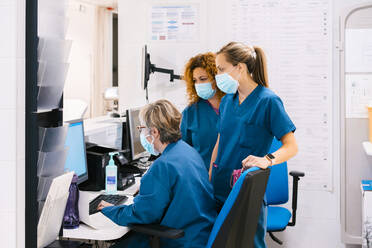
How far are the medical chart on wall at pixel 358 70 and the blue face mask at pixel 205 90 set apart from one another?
1103 millimetres

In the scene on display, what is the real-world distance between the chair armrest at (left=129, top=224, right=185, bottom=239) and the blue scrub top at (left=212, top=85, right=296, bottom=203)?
587 mm

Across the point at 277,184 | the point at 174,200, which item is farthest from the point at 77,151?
the point at 277,184

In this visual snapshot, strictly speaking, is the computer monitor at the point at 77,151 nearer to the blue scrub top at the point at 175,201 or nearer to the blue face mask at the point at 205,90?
the blue scrub top at the point at 175,201

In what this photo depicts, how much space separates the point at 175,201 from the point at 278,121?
0.67 m

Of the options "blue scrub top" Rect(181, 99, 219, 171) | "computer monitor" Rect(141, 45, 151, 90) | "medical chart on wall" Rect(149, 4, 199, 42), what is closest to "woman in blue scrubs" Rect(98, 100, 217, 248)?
"blue scrub top" Rect(181, 99, 219, 171)

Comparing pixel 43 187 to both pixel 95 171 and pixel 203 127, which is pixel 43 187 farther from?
pixel 203 127

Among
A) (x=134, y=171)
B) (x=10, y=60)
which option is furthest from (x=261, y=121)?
(x=10, y=60)

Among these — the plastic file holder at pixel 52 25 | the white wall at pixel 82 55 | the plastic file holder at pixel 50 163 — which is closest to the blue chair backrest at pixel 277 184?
the plastic file holder at pixel 50 163

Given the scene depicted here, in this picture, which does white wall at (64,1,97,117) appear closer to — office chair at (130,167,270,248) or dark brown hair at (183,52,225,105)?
dark brown hair at (183,52,225,105)

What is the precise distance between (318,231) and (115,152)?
1699mm

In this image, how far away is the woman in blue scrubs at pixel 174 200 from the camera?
177 centimetres

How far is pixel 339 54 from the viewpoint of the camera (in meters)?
3.12

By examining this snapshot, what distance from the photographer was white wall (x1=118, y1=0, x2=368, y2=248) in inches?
126

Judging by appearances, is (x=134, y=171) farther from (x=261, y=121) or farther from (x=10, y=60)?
(x=10, y=60)
